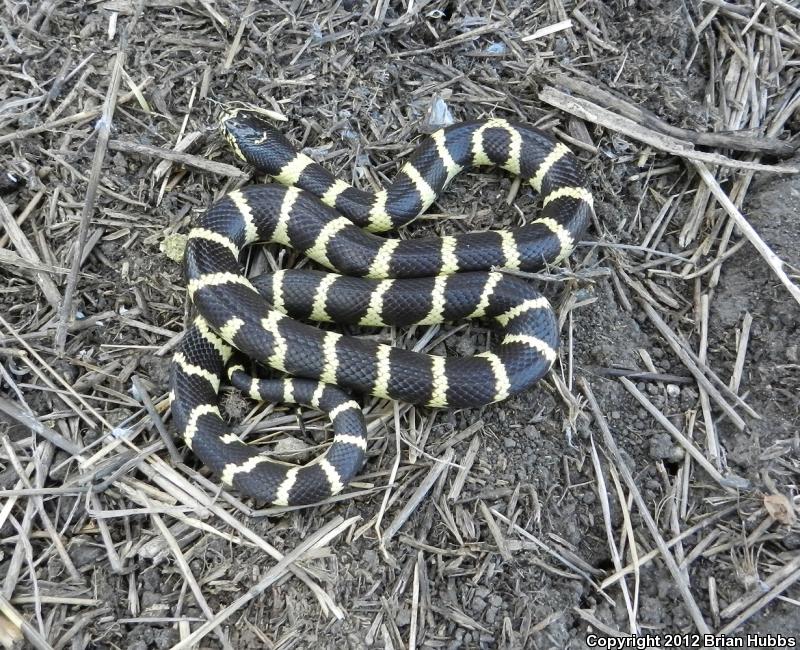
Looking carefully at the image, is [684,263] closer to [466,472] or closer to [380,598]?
[466,472]

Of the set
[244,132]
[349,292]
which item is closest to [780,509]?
[349,292]

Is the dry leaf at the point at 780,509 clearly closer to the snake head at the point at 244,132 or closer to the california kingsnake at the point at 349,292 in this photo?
the california kingsnake at the point at 349,292

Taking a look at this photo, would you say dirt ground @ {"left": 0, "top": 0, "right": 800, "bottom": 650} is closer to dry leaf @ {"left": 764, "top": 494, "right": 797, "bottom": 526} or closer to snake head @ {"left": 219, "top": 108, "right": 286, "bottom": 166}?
dry leaf @ {"left": 764, "top": 494, "right": 797, "bottom": 526}

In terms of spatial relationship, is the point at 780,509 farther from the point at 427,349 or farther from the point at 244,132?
the point at 244,132

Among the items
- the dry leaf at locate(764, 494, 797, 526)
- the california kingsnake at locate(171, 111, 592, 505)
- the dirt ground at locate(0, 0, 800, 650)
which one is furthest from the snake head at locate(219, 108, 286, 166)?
the dry leaf at locate(764, 494, 797, 526)

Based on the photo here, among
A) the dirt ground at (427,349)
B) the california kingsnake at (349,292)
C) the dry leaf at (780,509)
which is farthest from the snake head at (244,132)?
the dry leaf at (780,509)

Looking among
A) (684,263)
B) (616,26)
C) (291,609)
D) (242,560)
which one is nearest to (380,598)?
(291,609)
